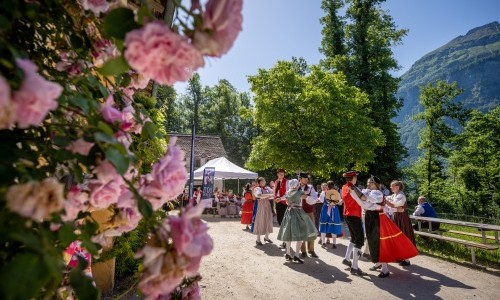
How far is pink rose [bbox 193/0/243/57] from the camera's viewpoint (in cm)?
79

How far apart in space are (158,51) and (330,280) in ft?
20.7

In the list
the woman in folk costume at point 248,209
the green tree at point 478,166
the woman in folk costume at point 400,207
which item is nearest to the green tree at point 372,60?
the green tree at point 478,166

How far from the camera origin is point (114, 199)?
1023 mm

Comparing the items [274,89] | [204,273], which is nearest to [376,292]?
[204,273]

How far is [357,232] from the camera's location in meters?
6.84

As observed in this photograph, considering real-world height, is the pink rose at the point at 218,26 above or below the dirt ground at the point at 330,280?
above

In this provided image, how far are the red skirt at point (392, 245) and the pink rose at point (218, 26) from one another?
6748mm

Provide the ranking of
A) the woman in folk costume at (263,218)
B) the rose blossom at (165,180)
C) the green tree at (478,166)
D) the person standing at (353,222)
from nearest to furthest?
the rose blossom at (165,180)
the person standing at (353,222)
the woman in folk costume at (263,218)
the green tree at (478,166)

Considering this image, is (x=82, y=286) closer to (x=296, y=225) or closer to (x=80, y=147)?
(x=80, y=147)

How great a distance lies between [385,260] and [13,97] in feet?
23.2

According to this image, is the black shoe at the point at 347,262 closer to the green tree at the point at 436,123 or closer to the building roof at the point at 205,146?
the green tree at the point at 436,123

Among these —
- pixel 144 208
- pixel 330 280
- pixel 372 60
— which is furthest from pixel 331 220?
pixel 372 60

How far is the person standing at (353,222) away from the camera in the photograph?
6.63m

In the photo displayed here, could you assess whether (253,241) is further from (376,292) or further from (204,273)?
(376,292)
